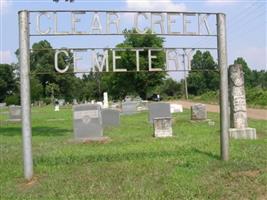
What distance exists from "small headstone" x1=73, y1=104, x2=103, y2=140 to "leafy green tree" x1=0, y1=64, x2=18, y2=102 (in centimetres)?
9598

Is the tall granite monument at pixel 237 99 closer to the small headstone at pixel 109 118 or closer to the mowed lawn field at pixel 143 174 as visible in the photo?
the mowed lawn field at pixel 143 174

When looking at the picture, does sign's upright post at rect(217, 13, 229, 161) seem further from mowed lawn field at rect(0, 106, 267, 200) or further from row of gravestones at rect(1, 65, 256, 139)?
row of gravestones at rect(1, 65, 256, 139)

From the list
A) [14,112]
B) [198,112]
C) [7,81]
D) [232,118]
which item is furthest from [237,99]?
[7,81]

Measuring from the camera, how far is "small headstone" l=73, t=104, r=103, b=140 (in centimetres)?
1645

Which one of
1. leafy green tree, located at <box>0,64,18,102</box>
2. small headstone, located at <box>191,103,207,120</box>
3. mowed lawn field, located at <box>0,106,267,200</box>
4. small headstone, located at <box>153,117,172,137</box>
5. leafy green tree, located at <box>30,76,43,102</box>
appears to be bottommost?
mowed lawn field, located at <box>0,106,267,200</box>

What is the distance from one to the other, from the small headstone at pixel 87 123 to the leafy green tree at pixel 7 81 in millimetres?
95985

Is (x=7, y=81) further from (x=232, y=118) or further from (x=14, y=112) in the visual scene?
(x=232, y=118)

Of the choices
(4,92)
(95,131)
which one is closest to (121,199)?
(95,131)

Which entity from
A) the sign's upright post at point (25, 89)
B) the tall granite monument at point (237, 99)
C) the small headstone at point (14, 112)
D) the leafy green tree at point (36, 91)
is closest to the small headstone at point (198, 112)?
the tall granite monument at point (237, 99)

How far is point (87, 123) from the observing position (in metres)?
16.5

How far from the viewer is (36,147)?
47.8 feet

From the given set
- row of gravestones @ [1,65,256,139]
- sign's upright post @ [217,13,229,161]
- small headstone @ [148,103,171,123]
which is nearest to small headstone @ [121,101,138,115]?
small headstone @ [148,103,171,123]

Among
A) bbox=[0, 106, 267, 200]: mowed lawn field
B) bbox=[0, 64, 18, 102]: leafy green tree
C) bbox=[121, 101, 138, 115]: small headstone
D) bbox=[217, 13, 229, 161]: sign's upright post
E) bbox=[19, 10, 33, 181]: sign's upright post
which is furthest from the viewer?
bbox=[0, 64, 18, 102]: leafy green tree

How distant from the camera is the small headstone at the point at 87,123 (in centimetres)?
1645
